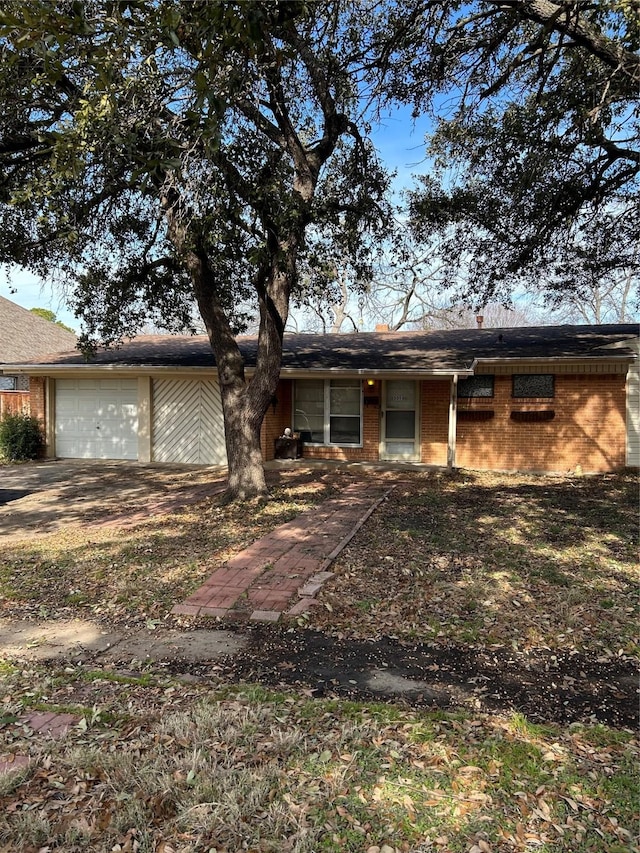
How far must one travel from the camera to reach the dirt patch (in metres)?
3.22

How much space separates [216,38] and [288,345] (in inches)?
473

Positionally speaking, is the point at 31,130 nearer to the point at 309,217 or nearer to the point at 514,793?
the point at 309,217

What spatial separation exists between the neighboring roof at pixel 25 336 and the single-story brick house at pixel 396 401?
605 cm

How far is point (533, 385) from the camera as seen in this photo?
12.3 metres

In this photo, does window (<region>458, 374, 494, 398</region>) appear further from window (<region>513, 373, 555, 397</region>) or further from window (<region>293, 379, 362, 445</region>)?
window (<region>293, 379, 362, 445</region>)

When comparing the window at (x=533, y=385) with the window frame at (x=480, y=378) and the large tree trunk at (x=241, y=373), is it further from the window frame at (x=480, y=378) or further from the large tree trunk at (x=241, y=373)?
A: the large tree trunk at (x=241, y=373)

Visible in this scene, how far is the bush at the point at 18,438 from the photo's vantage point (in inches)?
566

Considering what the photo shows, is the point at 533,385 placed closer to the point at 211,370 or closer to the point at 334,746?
the point at 211,370

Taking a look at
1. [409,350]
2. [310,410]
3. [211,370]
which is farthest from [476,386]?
[211,370]

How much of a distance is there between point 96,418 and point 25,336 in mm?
10168

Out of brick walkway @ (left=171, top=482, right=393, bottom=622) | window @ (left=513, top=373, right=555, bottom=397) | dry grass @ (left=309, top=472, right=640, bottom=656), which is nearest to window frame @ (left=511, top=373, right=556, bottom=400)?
window @ (left=513, top=373, right=555, bottom=397)

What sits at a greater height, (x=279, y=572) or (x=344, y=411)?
(x=344, y=411)

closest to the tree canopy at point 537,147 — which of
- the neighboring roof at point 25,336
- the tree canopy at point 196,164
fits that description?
the tree canopy at point 196,164

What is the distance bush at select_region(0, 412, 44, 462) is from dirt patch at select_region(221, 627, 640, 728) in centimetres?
1249
